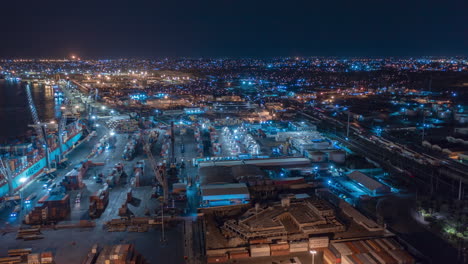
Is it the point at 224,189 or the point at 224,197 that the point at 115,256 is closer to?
the point at 224,197

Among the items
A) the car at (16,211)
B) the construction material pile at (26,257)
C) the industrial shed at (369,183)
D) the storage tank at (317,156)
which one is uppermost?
the storage tank at (317,156)

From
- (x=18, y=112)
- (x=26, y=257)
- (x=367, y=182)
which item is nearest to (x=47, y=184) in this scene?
(x=26, y=257)

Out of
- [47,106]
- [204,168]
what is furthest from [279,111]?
[47,106]

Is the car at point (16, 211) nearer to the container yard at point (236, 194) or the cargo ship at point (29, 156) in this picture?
the container yard at point (236, 194)

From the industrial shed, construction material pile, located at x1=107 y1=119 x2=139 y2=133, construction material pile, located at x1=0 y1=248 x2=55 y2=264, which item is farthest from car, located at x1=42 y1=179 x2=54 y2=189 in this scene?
the industrial shed

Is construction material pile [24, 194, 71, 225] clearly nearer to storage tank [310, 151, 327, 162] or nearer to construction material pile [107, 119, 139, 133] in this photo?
storage tank [310, 151, 327, 162]

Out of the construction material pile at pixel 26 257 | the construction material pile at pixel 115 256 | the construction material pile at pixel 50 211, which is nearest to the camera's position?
the construction material pile at pixel 115 256

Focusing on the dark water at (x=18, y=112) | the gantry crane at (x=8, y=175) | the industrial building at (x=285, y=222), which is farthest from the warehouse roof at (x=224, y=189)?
→ the dark water at (x=18, y=112)
